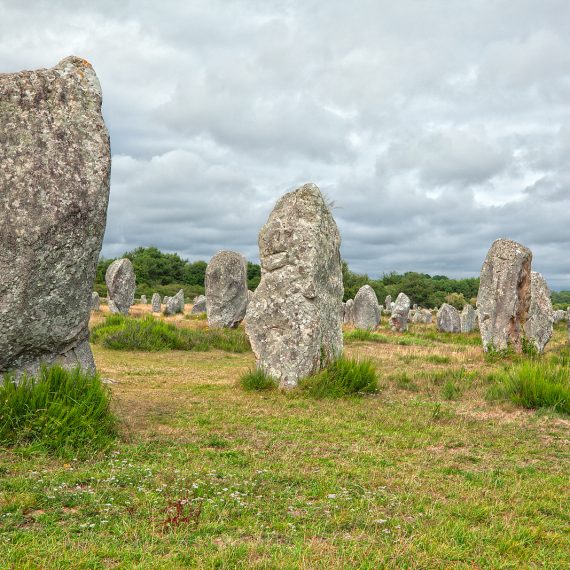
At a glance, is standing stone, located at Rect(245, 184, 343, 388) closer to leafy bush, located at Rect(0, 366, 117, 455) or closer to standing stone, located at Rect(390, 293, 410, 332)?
leafy bush, located at Rect(0, 366, 117, 455)

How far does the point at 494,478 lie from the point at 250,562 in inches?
126

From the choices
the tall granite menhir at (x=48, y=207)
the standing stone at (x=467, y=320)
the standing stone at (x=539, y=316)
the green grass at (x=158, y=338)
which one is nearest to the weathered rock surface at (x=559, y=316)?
the standing stone at (x=467, y=320)

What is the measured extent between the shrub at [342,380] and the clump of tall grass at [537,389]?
6.76ft

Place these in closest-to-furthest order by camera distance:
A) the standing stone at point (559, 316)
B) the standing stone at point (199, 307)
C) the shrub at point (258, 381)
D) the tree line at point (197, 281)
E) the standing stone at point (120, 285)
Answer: the shrub at point (258, 381)
the standing stone at point (120, 285)
the standing stone at point (199, 307)
the standing stone at point (559, 316)
the tree line at point (197, 281)

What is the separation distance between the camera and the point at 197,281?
75.8 m

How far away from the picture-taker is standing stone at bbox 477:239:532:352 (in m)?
16.6

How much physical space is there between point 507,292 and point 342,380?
8.07 m

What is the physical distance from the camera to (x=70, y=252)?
7074mm

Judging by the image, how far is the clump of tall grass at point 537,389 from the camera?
950cm

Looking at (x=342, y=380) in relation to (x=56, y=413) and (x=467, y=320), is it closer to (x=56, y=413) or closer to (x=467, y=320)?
(x=56, y=413)

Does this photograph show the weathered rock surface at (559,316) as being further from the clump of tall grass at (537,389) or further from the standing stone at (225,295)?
the clump of tall grass at (537,389)

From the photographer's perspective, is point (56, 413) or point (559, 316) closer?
point (56, 413)

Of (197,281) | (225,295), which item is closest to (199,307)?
(225,295)

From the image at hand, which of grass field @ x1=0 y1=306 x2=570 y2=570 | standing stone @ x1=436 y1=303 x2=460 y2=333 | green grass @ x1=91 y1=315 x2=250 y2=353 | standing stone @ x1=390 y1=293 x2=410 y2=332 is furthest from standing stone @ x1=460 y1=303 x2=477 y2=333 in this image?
grass field @ x1=0 y1=306 x2=570 y2=570
